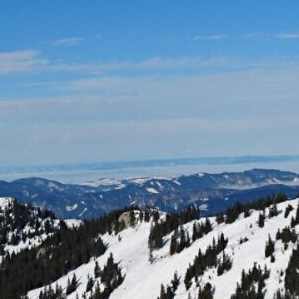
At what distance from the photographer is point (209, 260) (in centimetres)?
8094

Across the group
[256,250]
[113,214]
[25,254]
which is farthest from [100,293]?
[25,254]

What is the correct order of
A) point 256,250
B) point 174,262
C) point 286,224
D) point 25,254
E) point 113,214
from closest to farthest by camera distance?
point 256,250, point 286,224, point 174,262, point 113,214, point 25,254

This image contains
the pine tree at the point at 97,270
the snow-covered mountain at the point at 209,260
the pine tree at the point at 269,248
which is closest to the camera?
the snow-covered mountain at the point at 209,260

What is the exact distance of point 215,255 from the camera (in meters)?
82.9

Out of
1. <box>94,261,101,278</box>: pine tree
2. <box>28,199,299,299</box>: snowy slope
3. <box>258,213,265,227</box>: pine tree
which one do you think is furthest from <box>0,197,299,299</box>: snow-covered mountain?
<box>94,261,101,278</box>: pine tree

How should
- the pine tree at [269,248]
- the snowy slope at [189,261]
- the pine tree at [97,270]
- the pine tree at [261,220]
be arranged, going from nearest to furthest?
1. the snowy slope at [189,261]
2. the pine tree at [269,248]
3. the pine tree at [261,220]
4. the pine tree at [97,270]

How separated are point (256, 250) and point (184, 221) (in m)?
36.8

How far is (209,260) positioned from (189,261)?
26.0ft

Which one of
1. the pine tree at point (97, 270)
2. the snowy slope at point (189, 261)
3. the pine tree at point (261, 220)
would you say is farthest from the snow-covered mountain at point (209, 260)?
the pine tree at point (97, 270)

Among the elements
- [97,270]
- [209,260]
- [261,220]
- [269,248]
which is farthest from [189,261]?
[97,270]

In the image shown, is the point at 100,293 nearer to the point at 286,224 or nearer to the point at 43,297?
the point at 43,297

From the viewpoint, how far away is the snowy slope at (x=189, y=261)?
72.7 metres

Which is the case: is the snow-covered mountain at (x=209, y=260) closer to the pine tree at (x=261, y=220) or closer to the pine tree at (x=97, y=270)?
the pine tree at (x=261, y=220)

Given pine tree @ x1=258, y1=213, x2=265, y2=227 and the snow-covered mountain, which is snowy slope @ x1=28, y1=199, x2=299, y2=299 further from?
pine tree @ x1=258, y1=213, x2=265, y2=227
